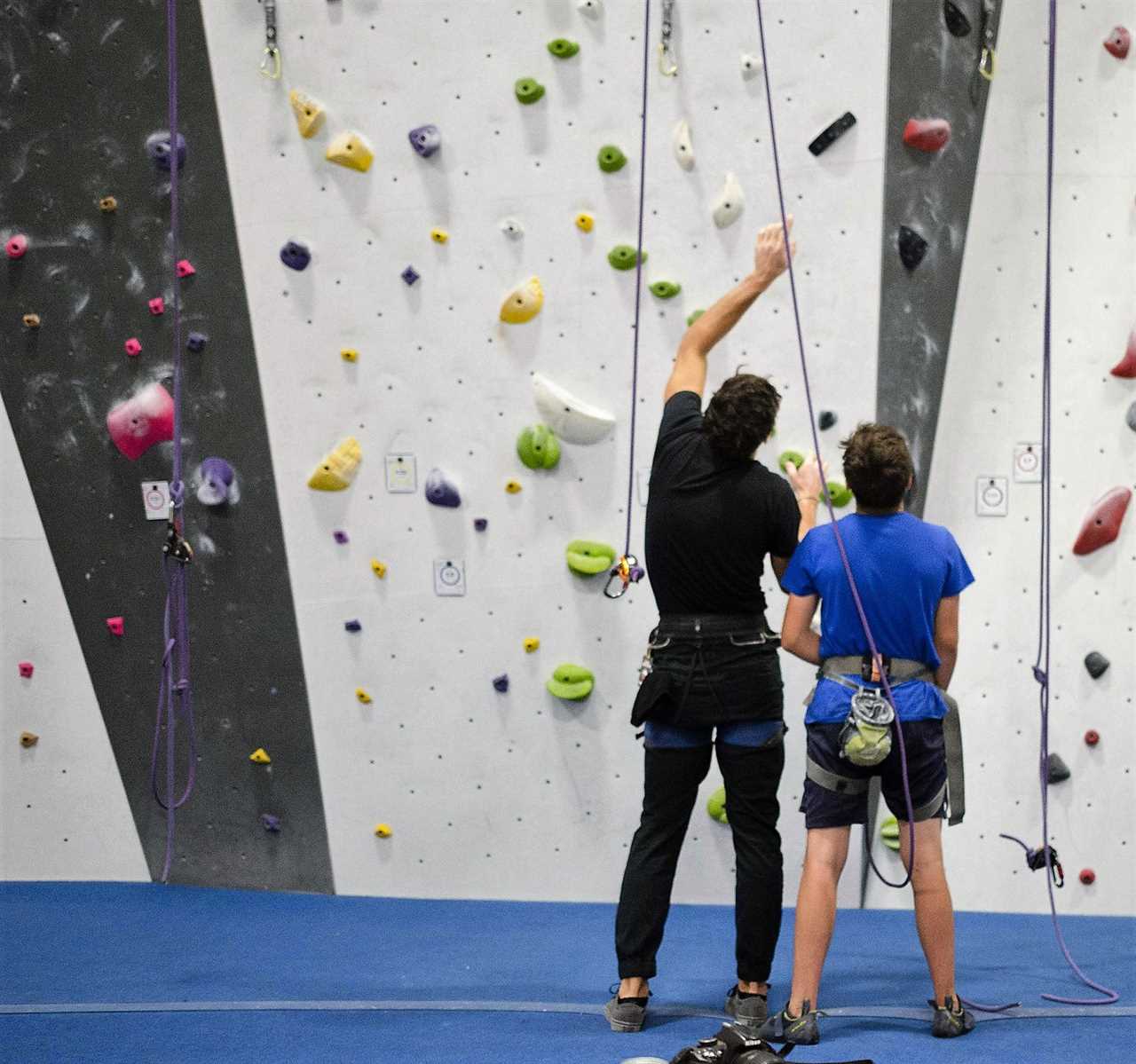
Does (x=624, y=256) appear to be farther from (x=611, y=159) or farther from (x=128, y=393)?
(x=128, y=393)

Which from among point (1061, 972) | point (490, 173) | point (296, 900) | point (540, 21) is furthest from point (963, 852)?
point (540, 21)

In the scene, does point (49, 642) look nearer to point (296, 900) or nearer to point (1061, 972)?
point (296, 900)

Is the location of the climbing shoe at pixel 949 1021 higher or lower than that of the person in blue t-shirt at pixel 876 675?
lower

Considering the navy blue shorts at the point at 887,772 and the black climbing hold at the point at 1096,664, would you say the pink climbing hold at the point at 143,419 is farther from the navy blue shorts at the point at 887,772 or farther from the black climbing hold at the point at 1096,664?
the black climbing hold at the point at 1096,664

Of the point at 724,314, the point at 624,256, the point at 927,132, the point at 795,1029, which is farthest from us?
the point at 624,256

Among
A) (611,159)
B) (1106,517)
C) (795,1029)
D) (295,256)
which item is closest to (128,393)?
(295,256)

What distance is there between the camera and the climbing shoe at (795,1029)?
252cm

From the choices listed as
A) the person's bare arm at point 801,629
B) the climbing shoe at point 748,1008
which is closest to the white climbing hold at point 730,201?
the person's bare arm at point 801,629

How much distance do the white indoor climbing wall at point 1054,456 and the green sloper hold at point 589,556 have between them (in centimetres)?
76

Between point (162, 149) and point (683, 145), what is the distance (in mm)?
1269

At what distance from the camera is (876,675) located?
2.56 m

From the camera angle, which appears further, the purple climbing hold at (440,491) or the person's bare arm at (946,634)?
the purple climbing hold at (440,491)

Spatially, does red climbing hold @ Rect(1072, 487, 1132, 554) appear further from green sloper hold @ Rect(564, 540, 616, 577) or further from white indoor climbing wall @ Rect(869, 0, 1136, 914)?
green sloper hold @ Rect(564, 540, 616, 577)

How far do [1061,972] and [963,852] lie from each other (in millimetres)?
550
